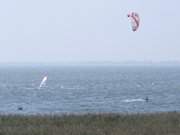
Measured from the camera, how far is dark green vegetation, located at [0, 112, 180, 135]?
27734 mm

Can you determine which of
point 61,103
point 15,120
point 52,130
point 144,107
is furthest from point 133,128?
point 61,103

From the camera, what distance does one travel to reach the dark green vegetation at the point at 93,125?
27.7m

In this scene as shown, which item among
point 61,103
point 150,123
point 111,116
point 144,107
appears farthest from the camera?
point 61,103

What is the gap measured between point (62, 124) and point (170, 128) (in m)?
5.24

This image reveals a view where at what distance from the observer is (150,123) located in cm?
3047

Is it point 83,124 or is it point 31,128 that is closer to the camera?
point 31,128

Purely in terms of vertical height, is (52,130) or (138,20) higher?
(138,20)

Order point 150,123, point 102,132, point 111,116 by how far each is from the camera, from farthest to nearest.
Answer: point 111,116
point 150,123
point 102,132

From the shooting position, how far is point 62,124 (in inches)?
1208

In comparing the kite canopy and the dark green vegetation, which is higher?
the kite canopy

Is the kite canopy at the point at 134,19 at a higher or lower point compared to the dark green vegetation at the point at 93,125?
higher

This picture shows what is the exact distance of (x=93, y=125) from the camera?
30375 millimetres

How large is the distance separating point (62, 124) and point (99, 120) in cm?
210

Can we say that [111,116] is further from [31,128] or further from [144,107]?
[144,107]
